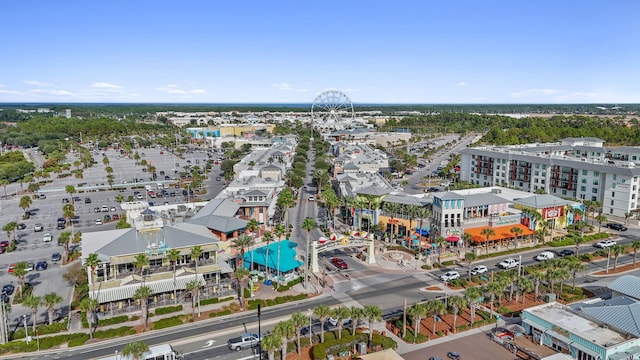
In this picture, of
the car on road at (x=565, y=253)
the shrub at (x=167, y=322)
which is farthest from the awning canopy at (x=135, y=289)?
Result: the car on road at (x=565, y=253)

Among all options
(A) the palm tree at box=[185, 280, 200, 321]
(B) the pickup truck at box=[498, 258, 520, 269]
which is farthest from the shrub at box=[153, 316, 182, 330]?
(B) the pickup truck at box=[498, 258, 520, 269]

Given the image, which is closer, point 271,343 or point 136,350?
point 136,350

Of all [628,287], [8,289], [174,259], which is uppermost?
[174,259]

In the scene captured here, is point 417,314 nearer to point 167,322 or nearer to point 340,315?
point 340,315

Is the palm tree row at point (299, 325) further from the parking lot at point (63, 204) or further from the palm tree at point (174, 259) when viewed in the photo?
the parking lot at point (63, 204)

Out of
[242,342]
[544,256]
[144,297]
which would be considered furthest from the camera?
[544,256]

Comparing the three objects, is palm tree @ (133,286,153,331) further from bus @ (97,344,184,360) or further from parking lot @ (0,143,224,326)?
parking lot @ (0,143,224,326)

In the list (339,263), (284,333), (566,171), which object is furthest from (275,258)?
(566,171)
